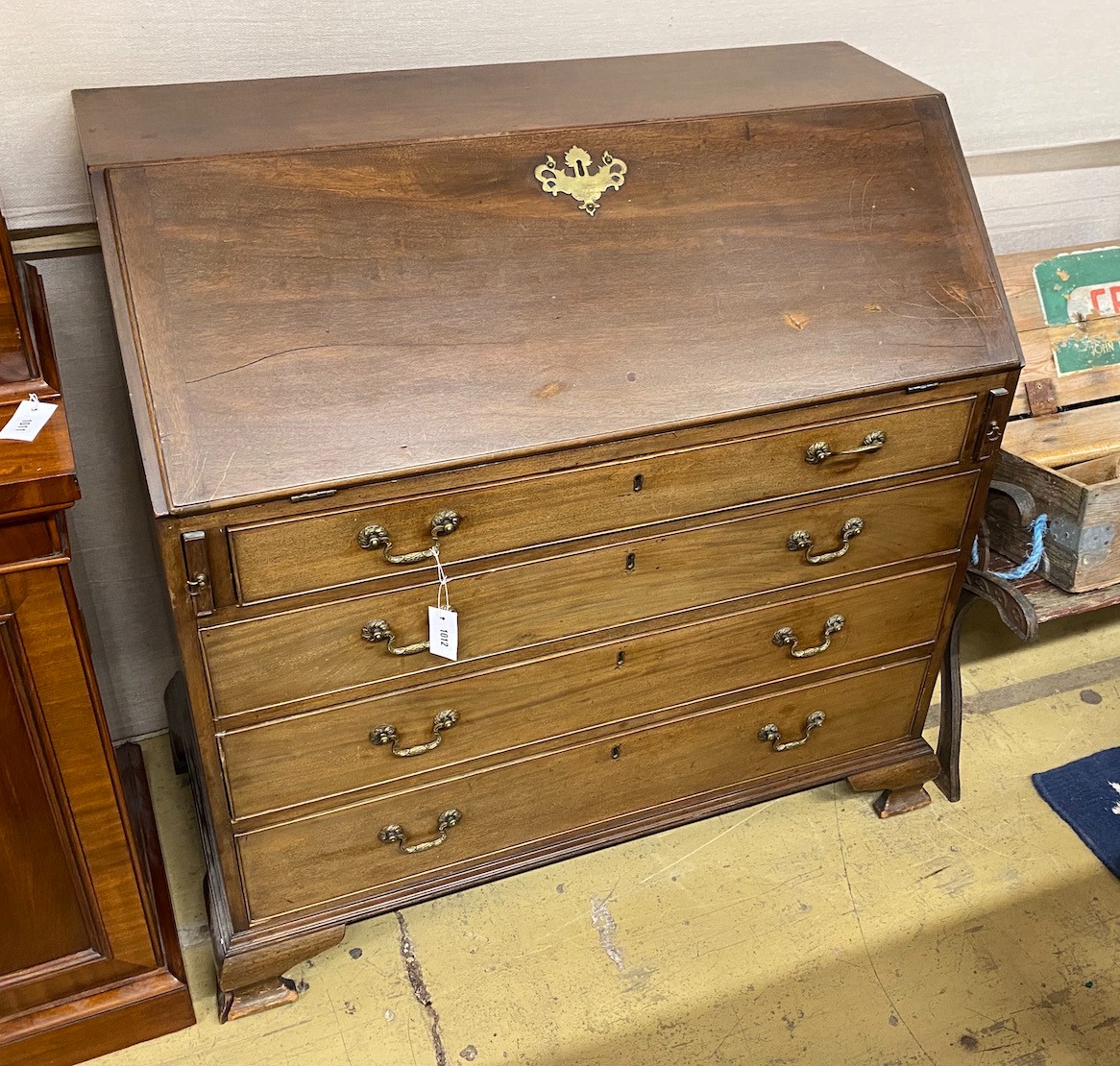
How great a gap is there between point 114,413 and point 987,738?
1.96 metres

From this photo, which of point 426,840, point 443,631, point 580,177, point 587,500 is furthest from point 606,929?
point 580,177

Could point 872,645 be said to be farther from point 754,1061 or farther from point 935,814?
point 754,1061

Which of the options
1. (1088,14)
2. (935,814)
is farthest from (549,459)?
(1088,14)

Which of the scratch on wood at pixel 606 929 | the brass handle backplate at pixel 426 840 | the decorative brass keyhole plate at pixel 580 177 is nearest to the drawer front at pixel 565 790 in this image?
the brass handle backplate at pixel 426 840

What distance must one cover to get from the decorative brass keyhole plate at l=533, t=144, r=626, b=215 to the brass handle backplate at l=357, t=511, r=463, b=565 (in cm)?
49

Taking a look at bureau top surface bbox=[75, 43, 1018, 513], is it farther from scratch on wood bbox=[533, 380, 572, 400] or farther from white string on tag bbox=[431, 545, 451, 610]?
white string on tag bbox=[431, 545, 451, 610]

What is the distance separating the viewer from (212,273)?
4.57ft

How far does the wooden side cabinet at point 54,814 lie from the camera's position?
1321mm

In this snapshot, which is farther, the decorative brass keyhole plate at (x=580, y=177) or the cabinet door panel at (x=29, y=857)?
the decorative brass keyhole plate at (x=580, y=177)

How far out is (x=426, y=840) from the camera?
1821 mm

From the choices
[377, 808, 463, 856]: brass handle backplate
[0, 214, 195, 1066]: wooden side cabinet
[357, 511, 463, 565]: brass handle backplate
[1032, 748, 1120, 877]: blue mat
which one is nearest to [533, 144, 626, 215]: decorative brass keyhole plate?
[357, 511, 463, 565]: brass handle backplate

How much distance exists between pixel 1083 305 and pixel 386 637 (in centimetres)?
188

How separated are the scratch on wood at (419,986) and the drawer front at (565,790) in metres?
0.20

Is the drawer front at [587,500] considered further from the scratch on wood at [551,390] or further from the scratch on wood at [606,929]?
the scratch on wood at [606,929]
